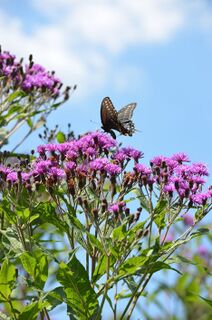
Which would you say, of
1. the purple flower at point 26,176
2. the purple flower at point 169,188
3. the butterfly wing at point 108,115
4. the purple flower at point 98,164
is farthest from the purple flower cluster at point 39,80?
the purple flower at point 169,188

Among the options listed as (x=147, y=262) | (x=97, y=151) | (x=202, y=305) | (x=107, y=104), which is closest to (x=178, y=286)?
(x=202, y=305)

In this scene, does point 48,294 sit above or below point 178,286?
below

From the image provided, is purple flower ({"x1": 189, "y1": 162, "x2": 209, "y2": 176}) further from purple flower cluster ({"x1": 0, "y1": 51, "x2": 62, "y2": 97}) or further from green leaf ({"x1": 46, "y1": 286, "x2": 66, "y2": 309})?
purple flower cluster ({"x1": 0, "y1": 51, "x2": 62, "y2": 97})

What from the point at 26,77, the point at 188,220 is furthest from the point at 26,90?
the point at 188,220

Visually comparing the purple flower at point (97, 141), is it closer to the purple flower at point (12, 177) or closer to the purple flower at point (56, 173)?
the purple flower at point (56, 173)

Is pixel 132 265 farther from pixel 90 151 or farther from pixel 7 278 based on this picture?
pixel 90 151

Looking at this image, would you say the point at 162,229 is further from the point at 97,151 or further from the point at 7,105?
the point at 7,105
